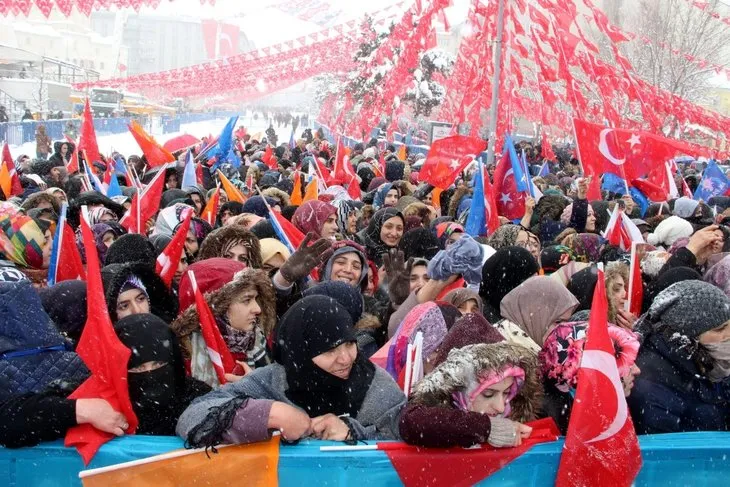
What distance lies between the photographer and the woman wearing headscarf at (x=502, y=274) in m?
4.67

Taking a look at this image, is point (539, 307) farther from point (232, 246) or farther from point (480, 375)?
point (232, 246)

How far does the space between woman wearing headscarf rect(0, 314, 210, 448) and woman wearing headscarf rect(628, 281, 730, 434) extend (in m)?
1.71

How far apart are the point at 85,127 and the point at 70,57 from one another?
346 feet

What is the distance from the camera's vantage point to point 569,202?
848cm

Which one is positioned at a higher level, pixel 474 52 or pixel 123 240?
pixel 474 52

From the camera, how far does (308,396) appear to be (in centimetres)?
296

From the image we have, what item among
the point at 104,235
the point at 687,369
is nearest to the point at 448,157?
the point at 104,235

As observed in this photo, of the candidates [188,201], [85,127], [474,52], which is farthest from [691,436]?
[474,52]

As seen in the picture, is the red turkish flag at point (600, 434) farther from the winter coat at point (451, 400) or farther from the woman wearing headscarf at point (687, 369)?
the woman wearing headscarf at point (687, 369)

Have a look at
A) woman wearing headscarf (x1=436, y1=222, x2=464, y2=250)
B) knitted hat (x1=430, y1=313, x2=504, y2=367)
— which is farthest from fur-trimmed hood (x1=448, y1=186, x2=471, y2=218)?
knitted hat (x1=430, y1=313, x2=504, y2=367)

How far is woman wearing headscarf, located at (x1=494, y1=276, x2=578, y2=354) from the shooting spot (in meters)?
3.87

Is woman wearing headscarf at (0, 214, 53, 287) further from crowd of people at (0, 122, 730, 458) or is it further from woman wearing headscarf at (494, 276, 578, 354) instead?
woman wearing headscarf at (494, 276, 578, 354)

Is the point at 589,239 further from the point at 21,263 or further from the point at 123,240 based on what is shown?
the point at 21,263

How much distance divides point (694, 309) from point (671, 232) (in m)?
4.19
